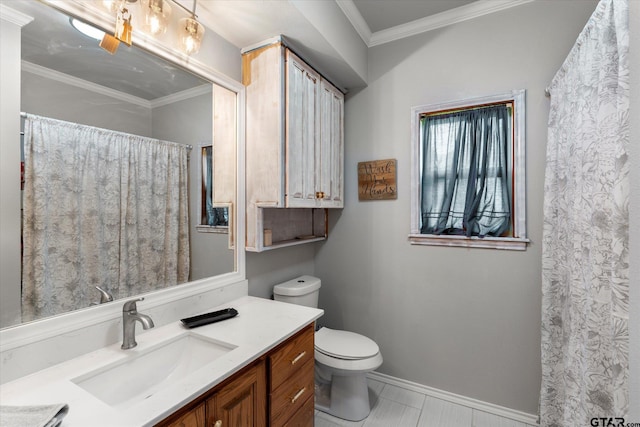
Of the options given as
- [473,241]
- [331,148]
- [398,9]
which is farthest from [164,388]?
[398,9]

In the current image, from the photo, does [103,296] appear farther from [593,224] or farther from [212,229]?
[593,224]

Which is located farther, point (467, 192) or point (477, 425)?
point (467, 192)

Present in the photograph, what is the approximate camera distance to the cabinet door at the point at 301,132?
172 centimetres

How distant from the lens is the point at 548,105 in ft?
5.82

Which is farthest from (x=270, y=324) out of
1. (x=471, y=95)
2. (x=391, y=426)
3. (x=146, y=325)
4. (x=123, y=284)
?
(x=471, y=95)

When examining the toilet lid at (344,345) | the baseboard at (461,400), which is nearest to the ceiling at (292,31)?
the toilet lid at (344,345)

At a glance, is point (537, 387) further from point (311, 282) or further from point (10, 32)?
point (10, 32)

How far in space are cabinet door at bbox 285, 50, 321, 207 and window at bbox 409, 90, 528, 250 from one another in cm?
78

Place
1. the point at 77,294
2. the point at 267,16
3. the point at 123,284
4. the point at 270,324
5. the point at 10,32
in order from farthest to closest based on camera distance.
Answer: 1. the point at 267,16
2. the point at 270,324
3. the point at 123,284
4. the point at 77,294
5. the point at 10,32

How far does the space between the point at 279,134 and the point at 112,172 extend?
85cm

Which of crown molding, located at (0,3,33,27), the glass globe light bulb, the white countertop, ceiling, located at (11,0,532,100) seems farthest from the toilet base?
crown molding, located at (0,3,33,27)

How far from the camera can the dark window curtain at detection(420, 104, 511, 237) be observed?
192 centimetres

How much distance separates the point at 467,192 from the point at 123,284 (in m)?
2.10

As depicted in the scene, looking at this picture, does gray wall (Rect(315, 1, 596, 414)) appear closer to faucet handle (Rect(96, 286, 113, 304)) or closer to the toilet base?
the toilet base
